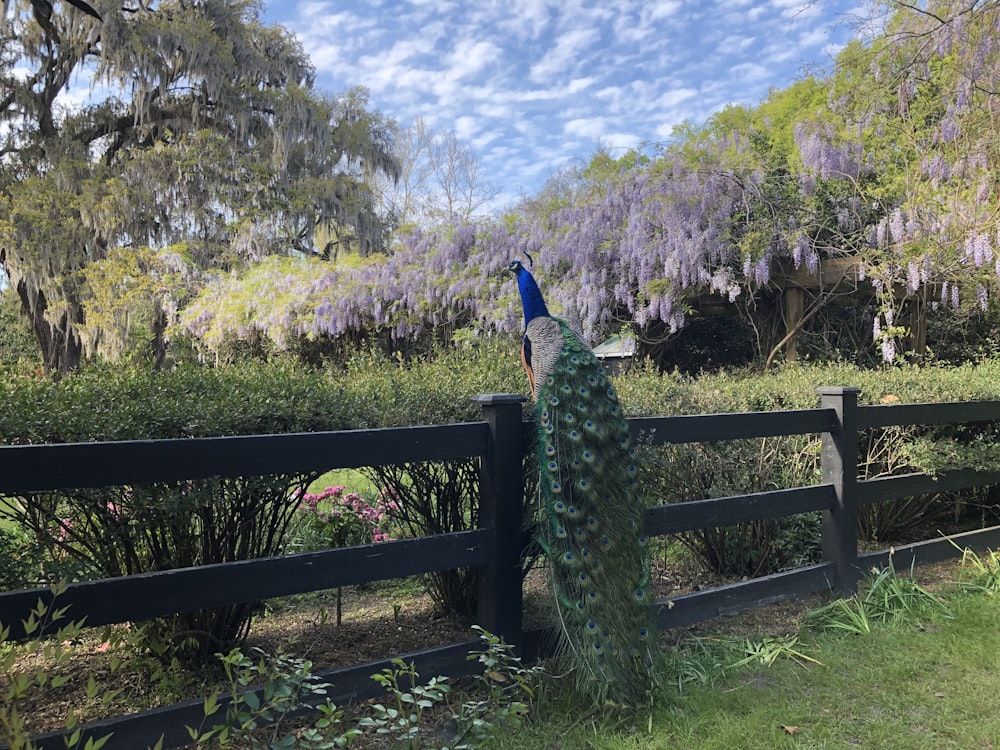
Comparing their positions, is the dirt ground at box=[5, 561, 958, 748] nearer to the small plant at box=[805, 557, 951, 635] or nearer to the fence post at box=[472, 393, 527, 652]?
the small plant at box=[805, 557, 951, 635]

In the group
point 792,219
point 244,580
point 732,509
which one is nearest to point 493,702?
point 244,580

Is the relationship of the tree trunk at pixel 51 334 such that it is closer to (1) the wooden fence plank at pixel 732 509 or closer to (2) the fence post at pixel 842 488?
(1) the wooden fence plank at pixel 732 509

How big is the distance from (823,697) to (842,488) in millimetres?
1392

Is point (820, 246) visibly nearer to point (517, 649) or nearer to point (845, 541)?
point (845, 541)

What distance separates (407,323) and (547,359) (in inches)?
324

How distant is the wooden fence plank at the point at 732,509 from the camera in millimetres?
3256

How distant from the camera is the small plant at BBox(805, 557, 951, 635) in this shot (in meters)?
3.64

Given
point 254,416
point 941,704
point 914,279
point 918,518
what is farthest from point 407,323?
point 941,704

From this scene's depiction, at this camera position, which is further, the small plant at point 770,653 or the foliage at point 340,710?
the small plant at point 770,653

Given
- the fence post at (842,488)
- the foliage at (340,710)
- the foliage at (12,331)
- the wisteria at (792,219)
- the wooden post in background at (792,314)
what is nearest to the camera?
the foliage at (340,710)

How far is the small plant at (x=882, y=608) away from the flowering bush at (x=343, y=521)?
2399 millimetres

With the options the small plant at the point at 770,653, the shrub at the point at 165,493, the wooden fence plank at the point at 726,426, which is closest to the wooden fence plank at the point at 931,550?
the wooden fence plank at the point at 726,426

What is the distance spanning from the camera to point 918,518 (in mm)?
5113

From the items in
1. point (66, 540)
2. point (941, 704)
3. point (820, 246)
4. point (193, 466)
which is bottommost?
point (941, 704)
